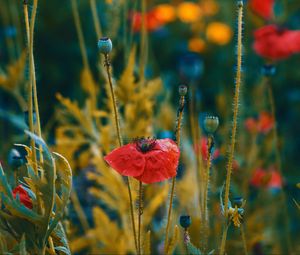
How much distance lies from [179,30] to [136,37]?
570 millimetres

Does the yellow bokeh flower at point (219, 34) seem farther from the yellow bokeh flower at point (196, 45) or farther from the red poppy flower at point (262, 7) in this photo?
the red poppy flower at point (262, 7)

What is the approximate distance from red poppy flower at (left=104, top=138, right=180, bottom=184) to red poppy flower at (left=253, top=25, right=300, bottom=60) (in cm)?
111

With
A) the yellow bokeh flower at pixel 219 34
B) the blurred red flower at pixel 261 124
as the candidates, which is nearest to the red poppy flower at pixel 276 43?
the blurred red flower at pixel 261 124

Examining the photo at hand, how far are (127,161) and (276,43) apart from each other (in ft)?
3.86

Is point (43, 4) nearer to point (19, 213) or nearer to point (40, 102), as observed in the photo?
point (40, 102)

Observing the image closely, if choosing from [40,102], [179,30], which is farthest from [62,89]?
[179,30]

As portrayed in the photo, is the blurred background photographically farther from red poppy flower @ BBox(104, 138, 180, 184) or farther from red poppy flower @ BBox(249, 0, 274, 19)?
red poppy flower @ BBox(104, 138, 180, 184)

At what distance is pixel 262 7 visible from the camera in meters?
2.48

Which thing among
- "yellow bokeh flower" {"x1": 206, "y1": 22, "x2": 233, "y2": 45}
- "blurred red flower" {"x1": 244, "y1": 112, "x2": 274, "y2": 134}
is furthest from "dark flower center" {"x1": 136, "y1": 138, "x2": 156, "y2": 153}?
"yellow bokeh flower" {"x1": 206, "y1": 22, "x2": 233, "y2": 45}

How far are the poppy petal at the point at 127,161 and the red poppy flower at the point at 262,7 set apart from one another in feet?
5.26

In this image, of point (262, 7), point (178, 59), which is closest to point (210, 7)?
point (178, 59)

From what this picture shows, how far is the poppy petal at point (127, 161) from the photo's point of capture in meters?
0.94

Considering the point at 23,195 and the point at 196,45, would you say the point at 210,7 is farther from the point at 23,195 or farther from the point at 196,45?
the point at 23,195

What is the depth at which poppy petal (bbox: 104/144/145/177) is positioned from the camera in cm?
94
